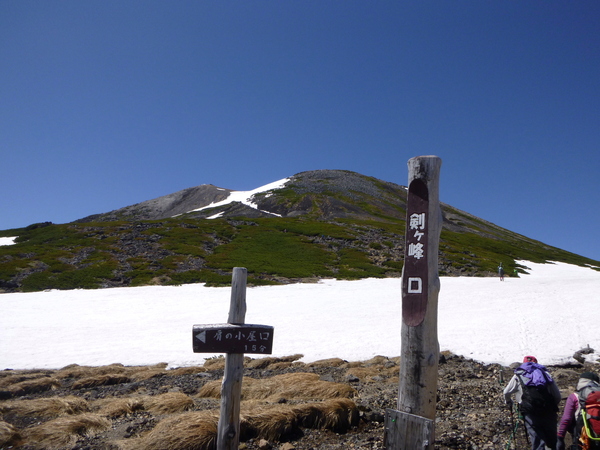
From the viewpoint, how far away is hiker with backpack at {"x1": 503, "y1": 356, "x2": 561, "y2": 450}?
20.6 ft

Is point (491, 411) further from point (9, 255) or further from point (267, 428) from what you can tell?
point (9, 255)

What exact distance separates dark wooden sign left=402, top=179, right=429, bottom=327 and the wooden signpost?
230 cm

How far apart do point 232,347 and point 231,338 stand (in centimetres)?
14

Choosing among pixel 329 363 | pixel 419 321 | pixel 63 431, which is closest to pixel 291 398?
pixel 63 431

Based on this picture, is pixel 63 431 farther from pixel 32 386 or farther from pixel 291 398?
pixel 32 386

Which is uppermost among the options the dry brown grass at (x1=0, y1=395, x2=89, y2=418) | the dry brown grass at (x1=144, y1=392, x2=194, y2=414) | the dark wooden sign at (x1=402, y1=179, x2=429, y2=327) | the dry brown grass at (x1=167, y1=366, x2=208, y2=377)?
the dark wooden sign at (x1=402, y1=179, x2=429, y2=327)

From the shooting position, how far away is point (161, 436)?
22.6ft

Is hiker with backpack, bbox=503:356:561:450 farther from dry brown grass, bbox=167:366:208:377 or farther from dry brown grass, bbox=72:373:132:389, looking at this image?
dry brown grass, bbox=72:373:132:389

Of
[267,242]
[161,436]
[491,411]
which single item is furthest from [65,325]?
[267,242]

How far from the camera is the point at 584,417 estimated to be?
549cm

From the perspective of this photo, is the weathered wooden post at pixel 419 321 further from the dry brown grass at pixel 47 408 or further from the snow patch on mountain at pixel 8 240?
the snow patch on mountain at pixel 8 240

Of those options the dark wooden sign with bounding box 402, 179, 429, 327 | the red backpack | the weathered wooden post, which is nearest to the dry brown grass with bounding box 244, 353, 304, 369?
the weathered wooden post

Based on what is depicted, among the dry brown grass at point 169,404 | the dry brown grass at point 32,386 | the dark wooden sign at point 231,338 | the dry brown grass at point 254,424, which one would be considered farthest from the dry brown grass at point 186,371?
the dark wooden sign at point 231,338

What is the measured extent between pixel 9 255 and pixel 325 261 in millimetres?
41739
